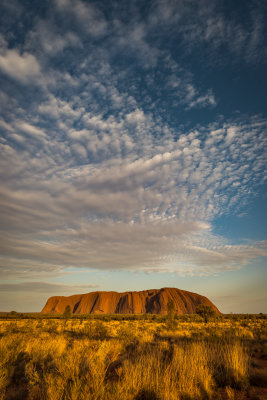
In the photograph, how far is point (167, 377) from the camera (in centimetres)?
443

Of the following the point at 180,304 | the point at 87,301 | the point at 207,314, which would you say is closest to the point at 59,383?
the point at 207,314

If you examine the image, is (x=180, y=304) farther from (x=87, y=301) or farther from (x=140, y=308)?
(x=87, y=301)

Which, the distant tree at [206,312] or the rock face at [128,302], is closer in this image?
the distant tree at [206,312]

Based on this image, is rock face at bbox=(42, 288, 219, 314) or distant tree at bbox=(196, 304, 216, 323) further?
rock face at bbox=(42, 288, 219, 314)

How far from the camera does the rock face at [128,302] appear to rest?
445 feet

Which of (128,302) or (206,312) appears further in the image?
(128,302)

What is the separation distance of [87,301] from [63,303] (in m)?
19.4

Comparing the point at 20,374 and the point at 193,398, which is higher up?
the point at 193,398

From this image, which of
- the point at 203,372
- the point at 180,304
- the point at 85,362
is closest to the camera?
the point at 203,372

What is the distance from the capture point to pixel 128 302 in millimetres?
148500

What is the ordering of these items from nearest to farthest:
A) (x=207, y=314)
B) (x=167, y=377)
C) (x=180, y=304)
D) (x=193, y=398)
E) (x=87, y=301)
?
(x=193, y=398) < (x=167, y=377) < (x=207, y=314) < (x=180, y=304) < (x=87, y=301)

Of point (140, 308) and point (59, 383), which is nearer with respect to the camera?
point (59, 383)

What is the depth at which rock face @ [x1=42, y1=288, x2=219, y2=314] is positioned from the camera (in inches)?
5340

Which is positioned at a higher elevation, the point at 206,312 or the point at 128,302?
the point at 128,302
